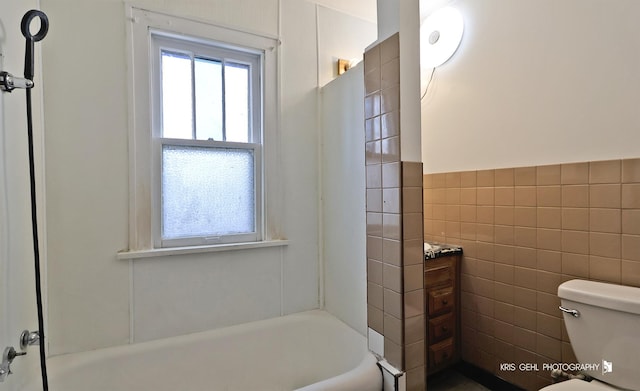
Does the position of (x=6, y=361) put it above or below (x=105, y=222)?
below

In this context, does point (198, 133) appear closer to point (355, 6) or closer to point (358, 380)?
point (355, 6)

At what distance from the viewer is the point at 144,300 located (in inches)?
63.6

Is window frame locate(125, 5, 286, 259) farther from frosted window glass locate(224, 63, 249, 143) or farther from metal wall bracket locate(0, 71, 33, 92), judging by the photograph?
metal wall bracket locate(0, 71, 33, 92)

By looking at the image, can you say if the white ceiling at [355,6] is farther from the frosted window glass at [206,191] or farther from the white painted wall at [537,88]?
the frosted window glass at [206,191]

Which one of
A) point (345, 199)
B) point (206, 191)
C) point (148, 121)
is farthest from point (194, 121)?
point (345, 199)

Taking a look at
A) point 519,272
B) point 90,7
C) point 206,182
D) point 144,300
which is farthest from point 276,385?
point 90,7

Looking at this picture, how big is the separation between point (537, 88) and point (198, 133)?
1954 millimetres

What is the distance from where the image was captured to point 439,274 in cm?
198

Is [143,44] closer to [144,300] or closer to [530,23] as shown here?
[144,300]

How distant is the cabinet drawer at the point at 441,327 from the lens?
6.35ft

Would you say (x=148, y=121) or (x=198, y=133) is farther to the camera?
Answer: (x=198, y=133)

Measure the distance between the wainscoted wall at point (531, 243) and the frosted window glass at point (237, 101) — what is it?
1.46m

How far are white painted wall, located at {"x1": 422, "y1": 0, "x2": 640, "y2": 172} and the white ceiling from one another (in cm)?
44

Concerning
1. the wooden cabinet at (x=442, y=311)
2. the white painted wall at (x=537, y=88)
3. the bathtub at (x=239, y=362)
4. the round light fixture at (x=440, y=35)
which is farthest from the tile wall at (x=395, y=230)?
the round light fixture at (x=440, y=35)
